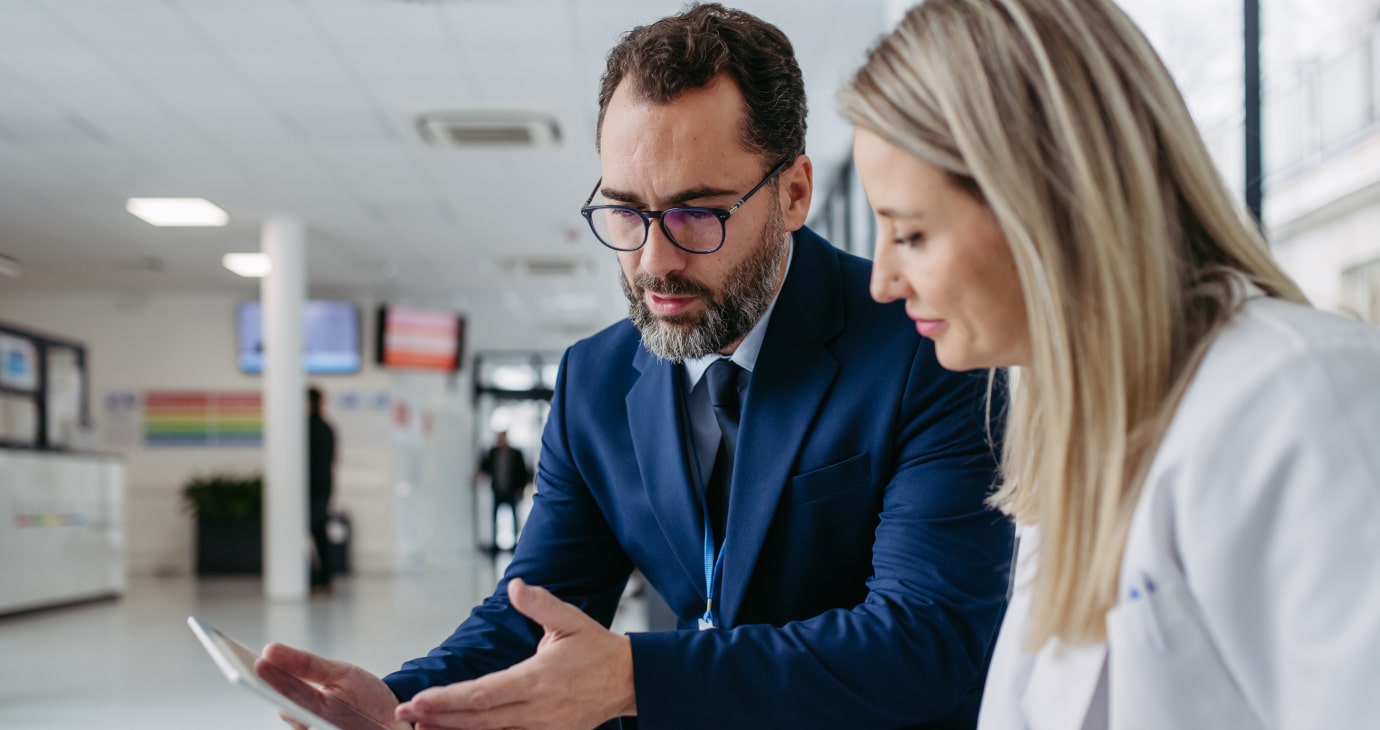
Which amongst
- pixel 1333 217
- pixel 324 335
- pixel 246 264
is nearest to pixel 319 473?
pixel 246 264

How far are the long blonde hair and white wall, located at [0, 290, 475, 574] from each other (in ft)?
41.5

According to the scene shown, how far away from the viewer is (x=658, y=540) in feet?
4.93

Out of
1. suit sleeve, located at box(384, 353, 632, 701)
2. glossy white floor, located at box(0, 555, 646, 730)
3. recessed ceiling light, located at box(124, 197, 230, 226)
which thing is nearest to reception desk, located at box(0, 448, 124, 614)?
glossy white floor, located at box(0, 555, 646, 730)

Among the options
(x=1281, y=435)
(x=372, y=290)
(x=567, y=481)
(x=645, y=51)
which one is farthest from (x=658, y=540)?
(x=372, y=290)

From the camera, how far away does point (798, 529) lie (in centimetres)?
139

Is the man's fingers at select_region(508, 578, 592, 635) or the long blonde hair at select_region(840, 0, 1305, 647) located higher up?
the long blonde hair at select_region(840, 0, 1305, 647)

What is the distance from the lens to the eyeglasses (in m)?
1.38

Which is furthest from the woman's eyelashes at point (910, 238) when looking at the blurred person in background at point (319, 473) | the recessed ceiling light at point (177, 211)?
the blurred person in background at point (319, 473)

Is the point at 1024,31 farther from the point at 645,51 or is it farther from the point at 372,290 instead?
the point at 372,290

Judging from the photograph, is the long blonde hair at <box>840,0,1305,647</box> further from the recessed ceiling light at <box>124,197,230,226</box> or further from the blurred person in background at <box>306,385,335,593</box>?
the blurred person in background at <box>306,385,335,593</box>

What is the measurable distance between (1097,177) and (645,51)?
2.46 feet

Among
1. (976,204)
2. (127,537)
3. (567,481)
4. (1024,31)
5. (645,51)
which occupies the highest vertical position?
(645,51)

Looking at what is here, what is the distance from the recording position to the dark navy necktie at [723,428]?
4.83ft

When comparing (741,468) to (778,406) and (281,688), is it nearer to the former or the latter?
(778,406)
